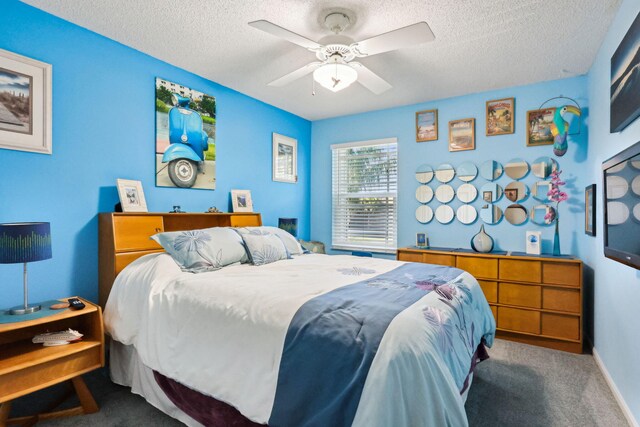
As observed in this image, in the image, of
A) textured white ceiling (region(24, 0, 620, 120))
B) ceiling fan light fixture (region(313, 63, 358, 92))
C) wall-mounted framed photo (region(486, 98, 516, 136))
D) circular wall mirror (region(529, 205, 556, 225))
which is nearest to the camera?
textured white ceiling (region(24, 0, 620, 120))

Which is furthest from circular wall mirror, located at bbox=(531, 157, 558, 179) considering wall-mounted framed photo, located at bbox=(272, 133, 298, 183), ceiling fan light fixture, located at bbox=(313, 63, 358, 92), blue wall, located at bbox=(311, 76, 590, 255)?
wall-mounted framed photo, located at bbox=(272, 133, 298, 183)

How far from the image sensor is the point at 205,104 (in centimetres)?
336

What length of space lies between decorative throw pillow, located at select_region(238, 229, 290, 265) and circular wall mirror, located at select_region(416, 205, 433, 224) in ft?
6.38

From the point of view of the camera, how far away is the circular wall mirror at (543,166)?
3.37 meters

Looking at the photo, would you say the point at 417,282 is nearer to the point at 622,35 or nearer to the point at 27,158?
the point at 622,35

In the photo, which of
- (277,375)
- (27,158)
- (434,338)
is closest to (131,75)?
(27,158)

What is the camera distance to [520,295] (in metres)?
3.17

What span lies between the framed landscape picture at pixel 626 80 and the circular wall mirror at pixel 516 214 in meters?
1.46

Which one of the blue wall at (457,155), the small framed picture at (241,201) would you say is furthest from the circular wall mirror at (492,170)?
the small framed picture at (241,201)

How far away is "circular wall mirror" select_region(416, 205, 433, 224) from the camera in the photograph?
408cm

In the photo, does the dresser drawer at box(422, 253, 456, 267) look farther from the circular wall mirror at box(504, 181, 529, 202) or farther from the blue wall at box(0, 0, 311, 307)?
the blue wall at box(0, 0, 311, 307)

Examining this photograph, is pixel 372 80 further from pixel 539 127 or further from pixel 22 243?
pixel 22 243

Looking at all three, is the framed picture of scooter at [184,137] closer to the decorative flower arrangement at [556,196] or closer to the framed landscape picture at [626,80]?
the framed landscape picture at [626,80]

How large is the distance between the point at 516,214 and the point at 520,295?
894 mm
